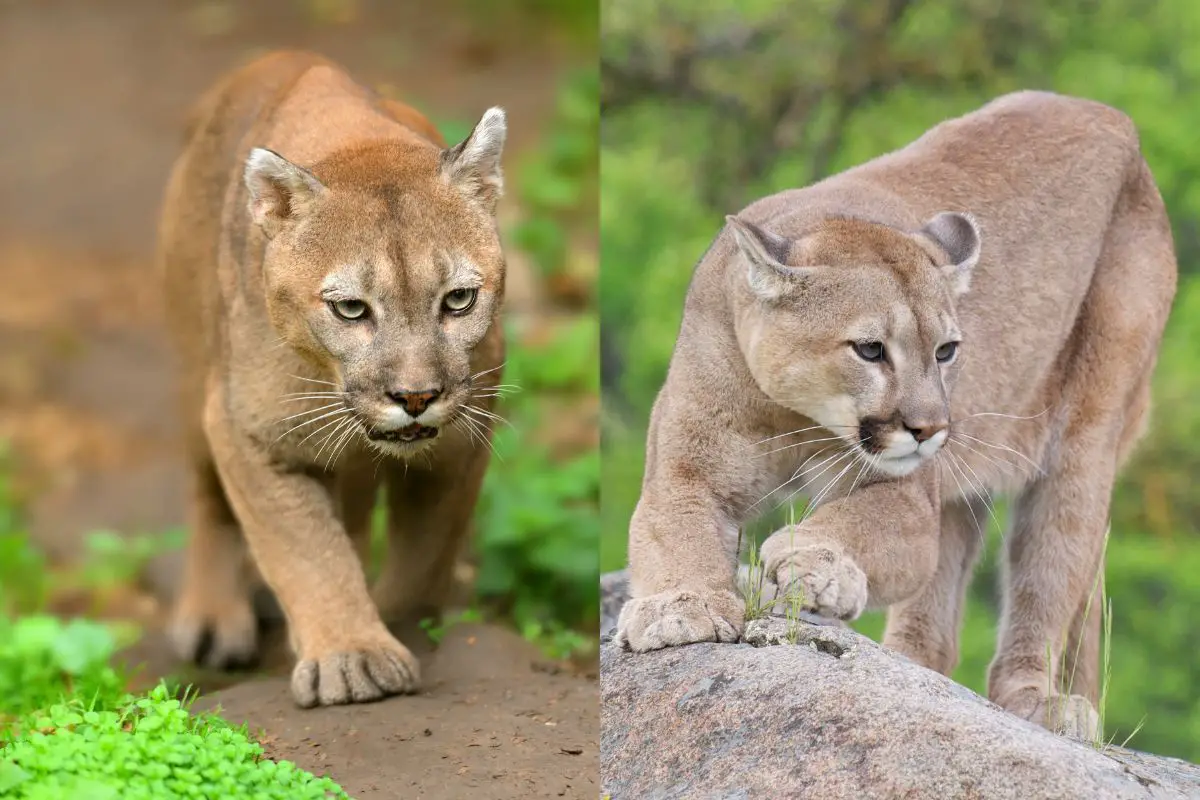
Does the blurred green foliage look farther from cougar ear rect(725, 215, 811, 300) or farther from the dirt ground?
cougar ear rect(725, 215, 811, 300)

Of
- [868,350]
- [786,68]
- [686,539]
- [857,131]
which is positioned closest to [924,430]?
[868,350]

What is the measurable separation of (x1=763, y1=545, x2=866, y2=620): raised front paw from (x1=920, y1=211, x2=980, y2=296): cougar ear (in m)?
0.85

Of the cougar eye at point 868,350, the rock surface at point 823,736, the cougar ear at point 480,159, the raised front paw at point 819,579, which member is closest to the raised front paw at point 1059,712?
the rock surface at point 823,736

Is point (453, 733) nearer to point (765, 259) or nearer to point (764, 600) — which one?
point (764, 600)

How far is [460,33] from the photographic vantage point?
12.4 m

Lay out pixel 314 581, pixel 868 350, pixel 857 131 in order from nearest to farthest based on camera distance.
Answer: pixel 868 350 → pixel 314 581 → pixel 857 131

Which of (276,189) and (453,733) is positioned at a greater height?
(276,189)

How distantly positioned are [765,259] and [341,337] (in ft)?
4.15

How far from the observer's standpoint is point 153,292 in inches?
400

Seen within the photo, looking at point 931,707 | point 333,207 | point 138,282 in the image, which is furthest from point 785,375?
point 138,282

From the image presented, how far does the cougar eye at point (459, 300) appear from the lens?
15.1 feet

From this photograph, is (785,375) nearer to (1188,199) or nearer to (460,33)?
(1188,199)

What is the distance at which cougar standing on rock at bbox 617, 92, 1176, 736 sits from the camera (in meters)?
4.23

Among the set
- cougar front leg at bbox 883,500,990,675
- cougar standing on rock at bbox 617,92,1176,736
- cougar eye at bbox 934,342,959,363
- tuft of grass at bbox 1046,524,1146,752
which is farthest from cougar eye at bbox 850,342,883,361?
cougar front leg at bbox 883,500,990,675
